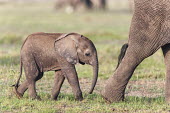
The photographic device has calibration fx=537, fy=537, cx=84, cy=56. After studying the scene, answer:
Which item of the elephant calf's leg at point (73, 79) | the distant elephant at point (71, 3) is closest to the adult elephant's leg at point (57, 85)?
the elephant calf's leg at point (73, 79)

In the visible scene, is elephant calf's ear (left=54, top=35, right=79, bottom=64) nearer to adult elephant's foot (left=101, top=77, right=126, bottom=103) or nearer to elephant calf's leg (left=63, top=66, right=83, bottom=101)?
elephant calf's leg (left=63, top=66, right=83, bottom=101)

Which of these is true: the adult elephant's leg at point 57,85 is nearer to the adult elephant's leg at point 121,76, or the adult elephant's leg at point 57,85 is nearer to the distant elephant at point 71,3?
the adult elephant's leg at point 121,76

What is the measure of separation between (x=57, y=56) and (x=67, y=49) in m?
0.17

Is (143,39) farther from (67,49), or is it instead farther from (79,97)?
(79,97)

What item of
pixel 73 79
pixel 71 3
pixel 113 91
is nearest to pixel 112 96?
pixel 113 91

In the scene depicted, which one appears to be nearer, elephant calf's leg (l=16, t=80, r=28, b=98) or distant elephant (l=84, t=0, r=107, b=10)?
elephant calf's leg (l=16, t=80, r=28, b=98)

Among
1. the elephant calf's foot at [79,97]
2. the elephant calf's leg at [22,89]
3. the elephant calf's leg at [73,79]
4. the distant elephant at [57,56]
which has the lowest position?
the elephant calf's foot at [79,97]

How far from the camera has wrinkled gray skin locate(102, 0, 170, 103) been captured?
22.4 feet

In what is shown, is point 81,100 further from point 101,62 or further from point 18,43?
point 18,43

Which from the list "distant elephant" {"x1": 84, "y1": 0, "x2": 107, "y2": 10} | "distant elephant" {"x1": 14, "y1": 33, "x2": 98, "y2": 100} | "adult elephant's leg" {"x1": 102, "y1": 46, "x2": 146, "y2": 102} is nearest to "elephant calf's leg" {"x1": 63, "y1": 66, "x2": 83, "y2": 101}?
"distant elephant" {"x1": 14, "y1": 33, "x2": 98, "y2": 100}

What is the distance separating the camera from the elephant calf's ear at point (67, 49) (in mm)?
7375

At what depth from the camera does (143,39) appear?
7.04 metres

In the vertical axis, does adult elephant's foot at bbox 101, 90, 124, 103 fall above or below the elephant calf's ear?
below

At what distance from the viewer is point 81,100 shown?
7.41 metres
